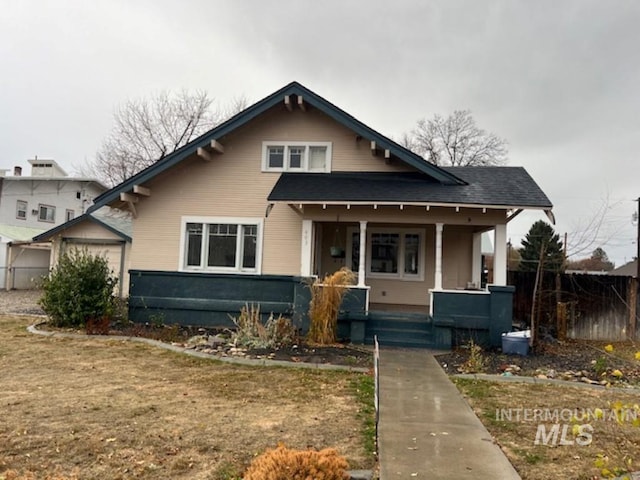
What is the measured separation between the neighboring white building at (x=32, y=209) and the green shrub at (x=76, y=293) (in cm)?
1294

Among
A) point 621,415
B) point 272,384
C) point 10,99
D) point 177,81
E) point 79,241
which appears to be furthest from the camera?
point 177,81

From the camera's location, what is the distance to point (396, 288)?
11.8m

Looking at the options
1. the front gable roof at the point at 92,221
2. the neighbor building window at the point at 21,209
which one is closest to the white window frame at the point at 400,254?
the front gable roof at the point at 92,221

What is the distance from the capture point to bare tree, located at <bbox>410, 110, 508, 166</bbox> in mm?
32500

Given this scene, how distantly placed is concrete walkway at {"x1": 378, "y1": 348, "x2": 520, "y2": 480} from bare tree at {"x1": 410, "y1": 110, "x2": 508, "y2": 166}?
2932 cm

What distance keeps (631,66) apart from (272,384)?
13.7 m

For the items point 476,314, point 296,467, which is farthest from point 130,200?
point 296,467

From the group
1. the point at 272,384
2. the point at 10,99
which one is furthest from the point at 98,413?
the point at 10,99

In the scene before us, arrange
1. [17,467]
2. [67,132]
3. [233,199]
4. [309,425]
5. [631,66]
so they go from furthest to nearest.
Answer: [67,132], [631,66], [233,199], [309,425], [17,467]

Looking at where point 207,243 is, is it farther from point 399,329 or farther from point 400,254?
point 399,329

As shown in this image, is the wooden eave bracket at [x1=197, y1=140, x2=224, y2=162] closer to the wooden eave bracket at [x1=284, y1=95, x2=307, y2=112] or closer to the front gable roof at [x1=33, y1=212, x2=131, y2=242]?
the wooden eave bracket at [x1=284, y1=95, x2=307, y2=112]

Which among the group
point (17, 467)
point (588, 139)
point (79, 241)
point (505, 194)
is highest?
point (588, 139)

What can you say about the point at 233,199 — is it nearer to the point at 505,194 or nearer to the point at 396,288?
the point at 396,288

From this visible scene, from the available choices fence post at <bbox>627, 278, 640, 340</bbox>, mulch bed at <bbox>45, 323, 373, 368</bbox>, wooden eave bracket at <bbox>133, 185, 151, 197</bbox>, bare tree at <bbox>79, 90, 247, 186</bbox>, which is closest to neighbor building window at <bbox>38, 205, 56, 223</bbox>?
bare tree at <bbox>79, 90, 247, 186</bbox>
